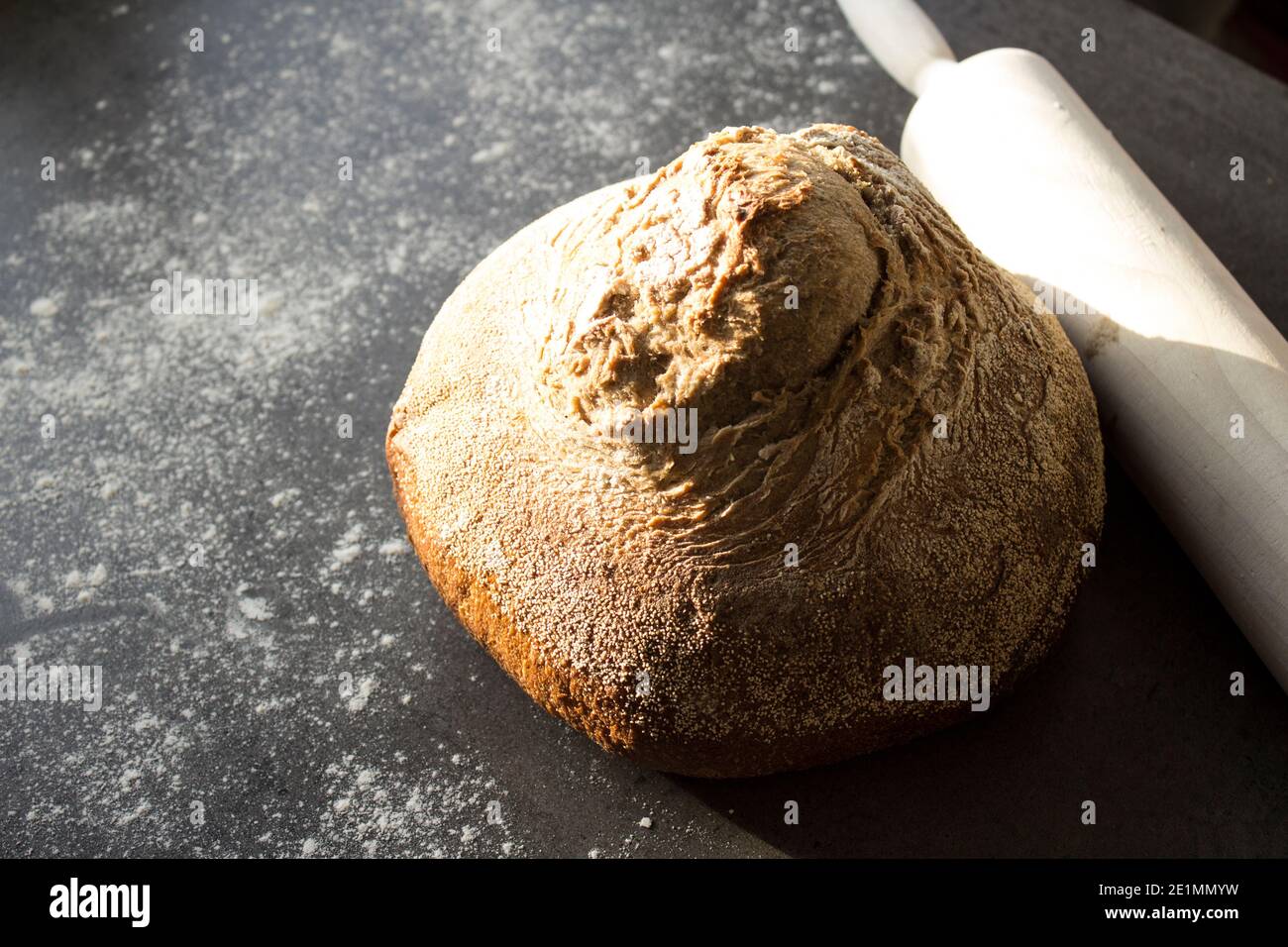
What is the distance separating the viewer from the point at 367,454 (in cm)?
182

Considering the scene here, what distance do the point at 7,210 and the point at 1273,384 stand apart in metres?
2.08

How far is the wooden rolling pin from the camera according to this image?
1.47 meters

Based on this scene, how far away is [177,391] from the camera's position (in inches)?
74.2

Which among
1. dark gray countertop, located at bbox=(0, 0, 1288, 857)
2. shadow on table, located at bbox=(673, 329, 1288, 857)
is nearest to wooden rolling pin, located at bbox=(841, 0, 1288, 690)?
shadow on table, located at bbox=(673, 329, 1288, 857)

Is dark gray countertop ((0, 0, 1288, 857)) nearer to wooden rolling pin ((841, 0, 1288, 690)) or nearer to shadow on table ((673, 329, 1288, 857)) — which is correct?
shadow on table ((673, 329, 1288, 857))

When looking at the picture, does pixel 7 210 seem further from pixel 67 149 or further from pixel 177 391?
pixel 177 391

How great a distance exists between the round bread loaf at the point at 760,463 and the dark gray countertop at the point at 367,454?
0.54 ft

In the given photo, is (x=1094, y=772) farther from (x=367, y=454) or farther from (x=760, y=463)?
(x=367, y=454)

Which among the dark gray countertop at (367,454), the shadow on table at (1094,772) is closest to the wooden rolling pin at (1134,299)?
the shadow on table at (1094,772)

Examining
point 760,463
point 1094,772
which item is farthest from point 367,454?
point 1094,772

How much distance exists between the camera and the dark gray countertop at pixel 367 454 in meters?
1.47

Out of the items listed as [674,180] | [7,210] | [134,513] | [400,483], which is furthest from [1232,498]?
[7,210]

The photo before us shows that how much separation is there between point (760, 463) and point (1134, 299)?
2.28 ft

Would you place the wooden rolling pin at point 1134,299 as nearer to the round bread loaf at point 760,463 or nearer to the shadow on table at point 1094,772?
the shadow on table at point 1094,772
